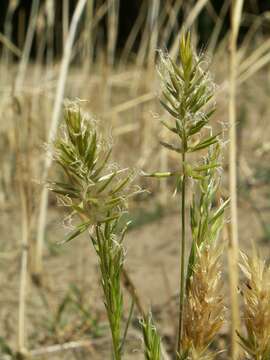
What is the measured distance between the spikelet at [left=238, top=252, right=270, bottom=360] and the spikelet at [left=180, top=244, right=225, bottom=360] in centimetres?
2

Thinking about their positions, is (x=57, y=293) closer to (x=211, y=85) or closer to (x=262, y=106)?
(x=211, y=85)

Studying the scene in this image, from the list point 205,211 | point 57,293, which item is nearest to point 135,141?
point 57,293

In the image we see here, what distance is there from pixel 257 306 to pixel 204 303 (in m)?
0.04

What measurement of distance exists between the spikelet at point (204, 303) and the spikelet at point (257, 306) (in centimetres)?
2

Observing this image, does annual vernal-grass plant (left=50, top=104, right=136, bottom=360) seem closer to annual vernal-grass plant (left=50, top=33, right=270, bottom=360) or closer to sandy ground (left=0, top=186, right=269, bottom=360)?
annual vernal-grass plant (left=50, top=33, right=270, bottom=360)

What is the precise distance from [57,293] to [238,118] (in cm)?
214

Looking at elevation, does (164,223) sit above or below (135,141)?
below

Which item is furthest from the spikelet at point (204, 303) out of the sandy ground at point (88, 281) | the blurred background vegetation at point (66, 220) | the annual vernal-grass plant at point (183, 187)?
the sandy ground at point (88, 281)

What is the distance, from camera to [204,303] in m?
0.62

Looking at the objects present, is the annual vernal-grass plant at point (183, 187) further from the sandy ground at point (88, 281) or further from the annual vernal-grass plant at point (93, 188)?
the sandy ground at point (88, 281)

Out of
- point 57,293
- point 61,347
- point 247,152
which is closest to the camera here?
point 61,347

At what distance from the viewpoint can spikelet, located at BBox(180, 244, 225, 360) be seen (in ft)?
2.03

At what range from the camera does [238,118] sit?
3.95 meters

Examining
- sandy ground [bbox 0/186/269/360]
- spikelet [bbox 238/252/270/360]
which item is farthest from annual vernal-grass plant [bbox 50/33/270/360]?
sandy ground [bbox 0/186/269/360]
